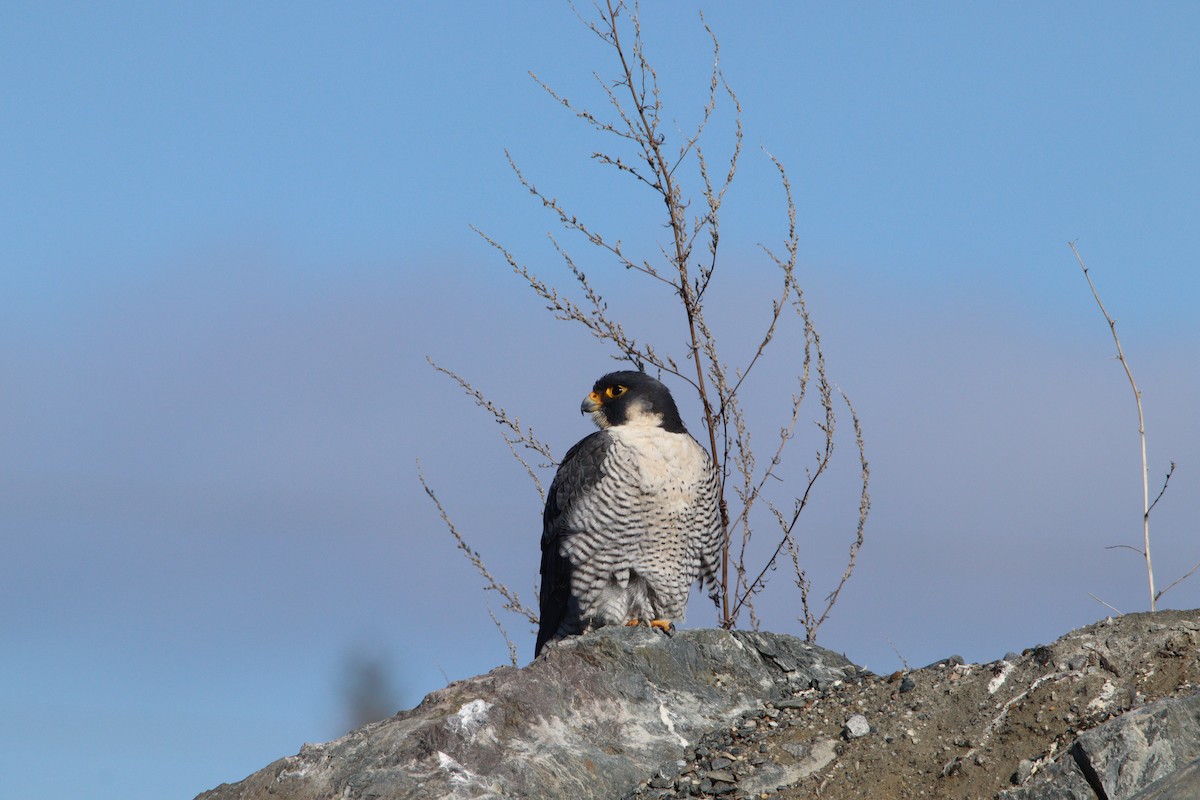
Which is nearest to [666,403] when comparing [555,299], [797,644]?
[555,299]

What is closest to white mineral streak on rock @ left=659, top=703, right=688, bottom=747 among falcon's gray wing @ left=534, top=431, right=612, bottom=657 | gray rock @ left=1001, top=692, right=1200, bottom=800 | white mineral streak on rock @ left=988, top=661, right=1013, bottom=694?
white mineral streak on rock @ left=988, top=661, right=1013, bottom=694

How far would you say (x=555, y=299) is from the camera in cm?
745

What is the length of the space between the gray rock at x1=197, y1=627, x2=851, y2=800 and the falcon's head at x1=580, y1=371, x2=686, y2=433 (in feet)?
4.72

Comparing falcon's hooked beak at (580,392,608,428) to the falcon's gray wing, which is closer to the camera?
the falcon's gray wing

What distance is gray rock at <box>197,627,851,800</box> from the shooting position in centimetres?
524

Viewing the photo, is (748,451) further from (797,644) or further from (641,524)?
(797,644)

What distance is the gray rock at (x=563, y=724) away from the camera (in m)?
5.24

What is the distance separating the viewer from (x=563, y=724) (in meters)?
5.50

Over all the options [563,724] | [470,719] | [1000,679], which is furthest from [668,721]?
[1000,679]

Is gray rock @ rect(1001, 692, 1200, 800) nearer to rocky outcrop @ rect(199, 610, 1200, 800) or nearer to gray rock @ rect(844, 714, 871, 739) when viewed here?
rocky outcrop @ rect(199, 610, 1200, 800)

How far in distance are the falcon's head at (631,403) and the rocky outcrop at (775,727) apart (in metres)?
1.45

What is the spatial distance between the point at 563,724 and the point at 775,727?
0.91m

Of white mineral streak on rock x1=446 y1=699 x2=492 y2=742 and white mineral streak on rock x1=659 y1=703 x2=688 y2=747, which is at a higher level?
white mineral streak on rock x1=446 y1=699 x2=492 y2=742

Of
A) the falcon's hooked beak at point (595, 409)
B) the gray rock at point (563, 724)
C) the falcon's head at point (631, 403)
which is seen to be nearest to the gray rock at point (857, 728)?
the gray rock at point (563, 724)
